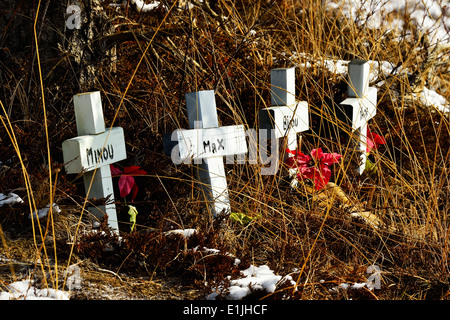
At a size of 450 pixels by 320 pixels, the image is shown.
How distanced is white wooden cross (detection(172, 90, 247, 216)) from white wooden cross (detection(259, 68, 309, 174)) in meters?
0.27

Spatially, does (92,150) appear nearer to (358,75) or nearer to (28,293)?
(28,293)

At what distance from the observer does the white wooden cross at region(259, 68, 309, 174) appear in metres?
3.10

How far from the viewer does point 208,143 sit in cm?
283

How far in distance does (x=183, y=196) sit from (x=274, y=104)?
0.89 metres

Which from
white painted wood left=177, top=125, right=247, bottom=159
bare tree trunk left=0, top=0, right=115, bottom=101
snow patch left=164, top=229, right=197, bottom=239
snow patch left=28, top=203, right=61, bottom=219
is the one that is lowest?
snow patch left=164, top=229, right=197, bottom=239

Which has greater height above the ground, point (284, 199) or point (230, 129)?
point (230, 129)

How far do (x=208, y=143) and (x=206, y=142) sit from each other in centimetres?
1

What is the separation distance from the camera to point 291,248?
2.36 m

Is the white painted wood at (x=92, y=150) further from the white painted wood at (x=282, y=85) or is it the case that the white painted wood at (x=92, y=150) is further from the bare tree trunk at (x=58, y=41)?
the white painted wood at (x=282, y=85)

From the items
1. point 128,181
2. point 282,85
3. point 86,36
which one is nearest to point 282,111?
point 282,85

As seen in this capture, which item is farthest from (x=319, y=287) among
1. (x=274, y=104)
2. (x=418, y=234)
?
(x=274, y=104)

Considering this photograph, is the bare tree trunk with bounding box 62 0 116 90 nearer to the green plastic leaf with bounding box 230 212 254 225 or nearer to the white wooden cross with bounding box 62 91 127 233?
the white wooden cross with bounding box 62 91 127 233

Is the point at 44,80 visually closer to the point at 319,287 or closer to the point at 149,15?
the point at 149,15

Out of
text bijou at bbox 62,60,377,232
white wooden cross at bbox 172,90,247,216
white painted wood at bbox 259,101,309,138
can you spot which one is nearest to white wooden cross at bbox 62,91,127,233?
text bijou at bbox 62,60,377,232
